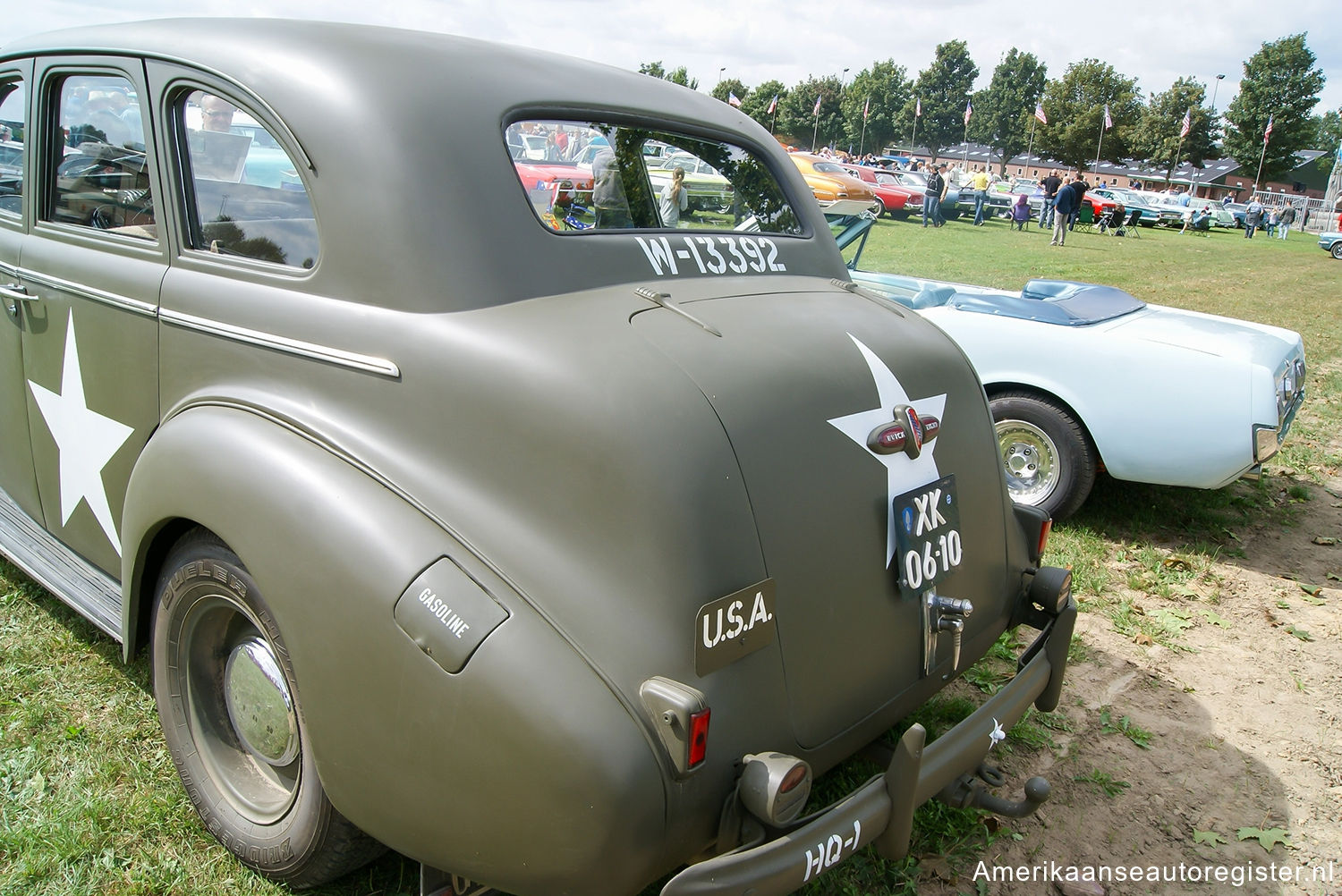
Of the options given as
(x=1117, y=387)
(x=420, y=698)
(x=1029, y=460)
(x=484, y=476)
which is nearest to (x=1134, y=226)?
(x=1029, y=460)

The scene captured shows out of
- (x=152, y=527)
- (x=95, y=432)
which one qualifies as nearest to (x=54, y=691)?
(x=95, y=432)

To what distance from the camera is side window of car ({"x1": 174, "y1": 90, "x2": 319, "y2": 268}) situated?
84.7 inches

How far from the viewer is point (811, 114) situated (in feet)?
313

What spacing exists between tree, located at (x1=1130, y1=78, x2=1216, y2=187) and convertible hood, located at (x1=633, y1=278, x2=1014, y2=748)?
72535 millimetres

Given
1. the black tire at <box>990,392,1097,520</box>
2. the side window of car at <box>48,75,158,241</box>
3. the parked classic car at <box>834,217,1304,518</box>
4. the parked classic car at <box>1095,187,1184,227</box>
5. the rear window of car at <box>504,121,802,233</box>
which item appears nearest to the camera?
the rear window of car at <box>504,121,802,233</box>

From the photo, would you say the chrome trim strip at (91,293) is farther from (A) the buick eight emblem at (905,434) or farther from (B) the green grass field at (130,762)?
(A) the buick eight emblem at (905,434)

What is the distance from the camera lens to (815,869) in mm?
1701

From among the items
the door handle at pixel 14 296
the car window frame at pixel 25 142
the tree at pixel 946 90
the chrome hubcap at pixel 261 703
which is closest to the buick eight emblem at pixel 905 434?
the chrome hubcap at pixel 261 703

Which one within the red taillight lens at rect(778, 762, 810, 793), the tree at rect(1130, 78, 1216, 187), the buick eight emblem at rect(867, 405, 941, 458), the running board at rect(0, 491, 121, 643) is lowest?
the running board at rect(0, 491, 121, 643)

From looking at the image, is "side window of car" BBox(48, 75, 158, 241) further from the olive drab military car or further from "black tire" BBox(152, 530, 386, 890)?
"black tire" BBox(152, 530, 386, 890)

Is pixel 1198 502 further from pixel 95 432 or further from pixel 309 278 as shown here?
pixel 95 432

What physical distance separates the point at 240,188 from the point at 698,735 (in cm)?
178

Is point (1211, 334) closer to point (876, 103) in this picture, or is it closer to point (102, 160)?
point (102, 160)

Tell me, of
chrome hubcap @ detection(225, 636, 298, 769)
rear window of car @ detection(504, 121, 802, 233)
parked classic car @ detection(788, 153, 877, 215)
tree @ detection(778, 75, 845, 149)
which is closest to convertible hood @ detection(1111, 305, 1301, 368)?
rear window of car @ detection(504, 121, 802, 233)
